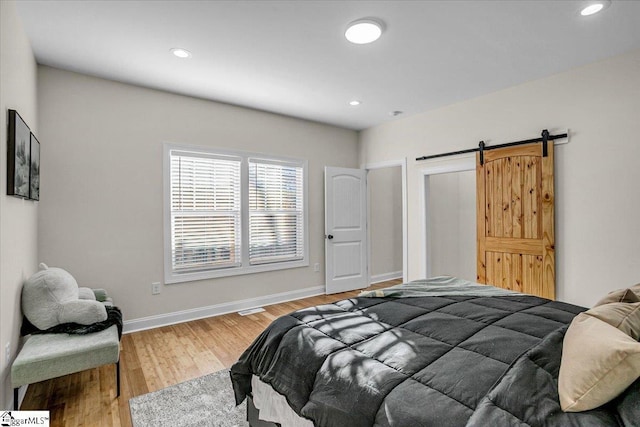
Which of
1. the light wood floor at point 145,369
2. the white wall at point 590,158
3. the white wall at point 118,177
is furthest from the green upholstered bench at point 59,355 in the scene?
the white wall at point 590,158

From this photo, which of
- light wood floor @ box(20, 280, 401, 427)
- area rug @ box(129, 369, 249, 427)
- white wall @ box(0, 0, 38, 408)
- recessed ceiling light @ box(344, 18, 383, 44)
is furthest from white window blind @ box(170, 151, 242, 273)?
recessed ceiling light @ box(344, 18, 383, 44)

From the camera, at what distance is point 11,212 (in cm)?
211

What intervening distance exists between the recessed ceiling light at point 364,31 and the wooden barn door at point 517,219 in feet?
7.09

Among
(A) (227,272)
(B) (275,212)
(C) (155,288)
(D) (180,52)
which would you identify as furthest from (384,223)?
(D) (180,52)

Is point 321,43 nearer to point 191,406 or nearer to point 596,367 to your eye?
point 596,367

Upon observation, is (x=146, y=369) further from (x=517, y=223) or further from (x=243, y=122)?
(x=517, y=223)

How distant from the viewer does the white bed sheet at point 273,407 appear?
1522mm

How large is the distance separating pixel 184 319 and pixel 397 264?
4075mm

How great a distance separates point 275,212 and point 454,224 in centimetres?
313

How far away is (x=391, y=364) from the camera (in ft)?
4.42

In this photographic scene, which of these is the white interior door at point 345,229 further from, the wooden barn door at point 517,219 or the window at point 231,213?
the wooden barn door at point 517,219

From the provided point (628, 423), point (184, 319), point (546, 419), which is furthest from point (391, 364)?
point (184, 319)

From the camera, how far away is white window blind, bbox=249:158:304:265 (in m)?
4.54

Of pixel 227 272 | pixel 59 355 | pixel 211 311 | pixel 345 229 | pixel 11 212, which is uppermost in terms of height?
pixel 11 212
